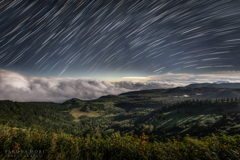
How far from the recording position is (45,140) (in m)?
7.89

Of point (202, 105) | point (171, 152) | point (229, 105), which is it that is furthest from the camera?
point (202, 105)

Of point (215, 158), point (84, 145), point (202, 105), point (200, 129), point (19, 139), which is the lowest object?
point (200, 129)

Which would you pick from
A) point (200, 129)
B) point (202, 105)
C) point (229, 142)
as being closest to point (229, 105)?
point (202, 105)

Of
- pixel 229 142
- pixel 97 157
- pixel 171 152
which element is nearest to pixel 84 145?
pixel 97 157

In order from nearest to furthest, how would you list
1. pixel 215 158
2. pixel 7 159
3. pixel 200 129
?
pixel 215 158, pixel 7 159, pixel 200 129

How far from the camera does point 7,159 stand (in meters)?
5.23

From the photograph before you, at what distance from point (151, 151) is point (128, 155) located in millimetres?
1547

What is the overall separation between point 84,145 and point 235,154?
29.4ft

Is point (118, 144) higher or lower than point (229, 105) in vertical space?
higher

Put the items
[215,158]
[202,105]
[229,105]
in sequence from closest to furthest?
[215,158] → [229,105] → [202,105]

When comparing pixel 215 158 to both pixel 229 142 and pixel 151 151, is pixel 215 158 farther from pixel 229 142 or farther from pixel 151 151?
pixel 151 151

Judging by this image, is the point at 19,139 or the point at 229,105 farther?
the point at 229,105

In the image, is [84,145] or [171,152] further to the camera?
[84,145]

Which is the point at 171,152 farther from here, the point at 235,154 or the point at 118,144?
the point at 118,144
